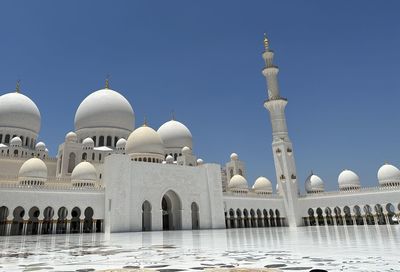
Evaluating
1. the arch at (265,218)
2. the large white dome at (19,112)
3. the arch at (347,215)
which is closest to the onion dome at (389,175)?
the arch at (347,215)

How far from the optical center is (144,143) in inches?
977

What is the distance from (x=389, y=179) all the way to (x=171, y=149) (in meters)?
21.2

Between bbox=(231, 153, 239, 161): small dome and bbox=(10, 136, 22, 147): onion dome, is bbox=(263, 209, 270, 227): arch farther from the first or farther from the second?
bbox=(10, 136, 22, 147): onion dome

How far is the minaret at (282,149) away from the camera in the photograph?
30.6 metres

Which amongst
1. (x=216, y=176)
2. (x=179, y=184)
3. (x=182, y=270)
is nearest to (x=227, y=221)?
(x=216, y=176)

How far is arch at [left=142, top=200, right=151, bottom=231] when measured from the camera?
74.7 ft

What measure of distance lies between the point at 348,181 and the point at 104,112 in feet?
80.3

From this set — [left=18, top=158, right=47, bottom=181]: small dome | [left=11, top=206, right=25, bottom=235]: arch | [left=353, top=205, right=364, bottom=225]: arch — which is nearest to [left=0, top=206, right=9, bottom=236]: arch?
[left=11, top=206, right=25, bottom=235]: arch

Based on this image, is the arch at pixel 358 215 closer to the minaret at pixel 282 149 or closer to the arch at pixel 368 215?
the arch at pixel 368 215

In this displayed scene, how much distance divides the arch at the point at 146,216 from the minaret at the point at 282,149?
44.5 ft

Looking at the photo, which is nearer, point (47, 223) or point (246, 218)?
point (47, 223)

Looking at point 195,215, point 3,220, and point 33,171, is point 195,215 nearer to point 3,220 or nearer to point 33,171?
point 33,171

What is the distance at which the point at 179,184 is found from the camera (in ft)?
78.5

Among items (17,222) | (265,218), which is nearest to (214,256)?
(17,222)
